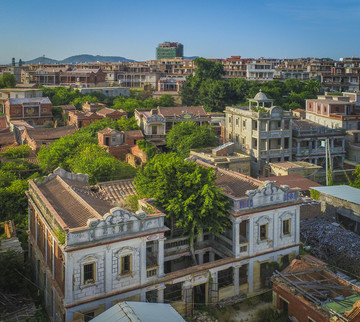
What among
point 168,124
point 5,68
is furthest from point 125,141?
point 5,68

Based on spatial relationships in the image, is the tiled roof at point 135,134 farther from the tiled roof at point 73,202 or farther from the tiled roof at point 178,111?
the tiled roof at point 73,202

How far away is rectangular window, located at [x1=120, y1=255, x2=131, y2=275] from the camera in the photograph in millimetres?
21281

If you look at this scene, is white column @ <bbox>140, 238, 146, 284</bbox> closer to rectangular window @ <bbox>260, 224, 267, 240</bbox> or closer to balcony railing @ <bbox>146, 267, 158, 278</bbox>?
balcony railing @ <bbox>146, 267, 158, 278</bbox>

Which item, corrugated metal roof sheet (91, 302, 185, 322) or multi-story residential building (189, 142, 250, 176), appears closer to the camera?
corrugated metal roof sheet (91, 302, 185, 322)

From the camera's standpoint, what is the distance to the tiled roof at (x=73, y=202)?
71.9 ft

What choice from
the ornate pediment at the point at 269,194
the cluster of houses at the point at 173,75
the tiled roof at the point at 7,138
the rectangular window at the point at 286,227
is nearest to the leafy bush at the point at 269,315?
the rectangular window at the point at 286,227

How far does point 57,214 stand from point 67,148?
91.6 ft

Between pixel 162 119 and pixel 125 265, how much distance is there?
43.5 m

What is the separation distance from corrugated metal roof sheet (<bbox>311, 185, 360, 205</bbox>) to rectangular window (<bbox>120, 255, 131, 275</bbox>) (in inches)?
792

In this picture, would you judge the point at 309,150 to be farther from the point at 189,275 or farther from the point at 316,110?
the point at 189,275

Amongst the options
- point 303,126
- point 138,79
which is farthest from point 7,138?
point 138,79

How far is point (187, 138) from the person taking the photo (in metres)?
56.9

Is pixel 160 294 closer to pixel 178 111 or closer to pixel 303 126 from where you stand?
pixel 303 126

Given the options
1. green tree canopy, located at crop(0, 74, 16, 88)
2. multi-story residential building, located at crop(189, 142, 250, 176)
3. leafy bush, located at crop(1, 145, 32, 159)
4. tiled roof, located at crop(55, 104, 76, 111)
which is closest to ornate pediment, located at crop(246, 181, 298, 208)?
multi-story residential building, located at crop(189, 142, 250, 176)
